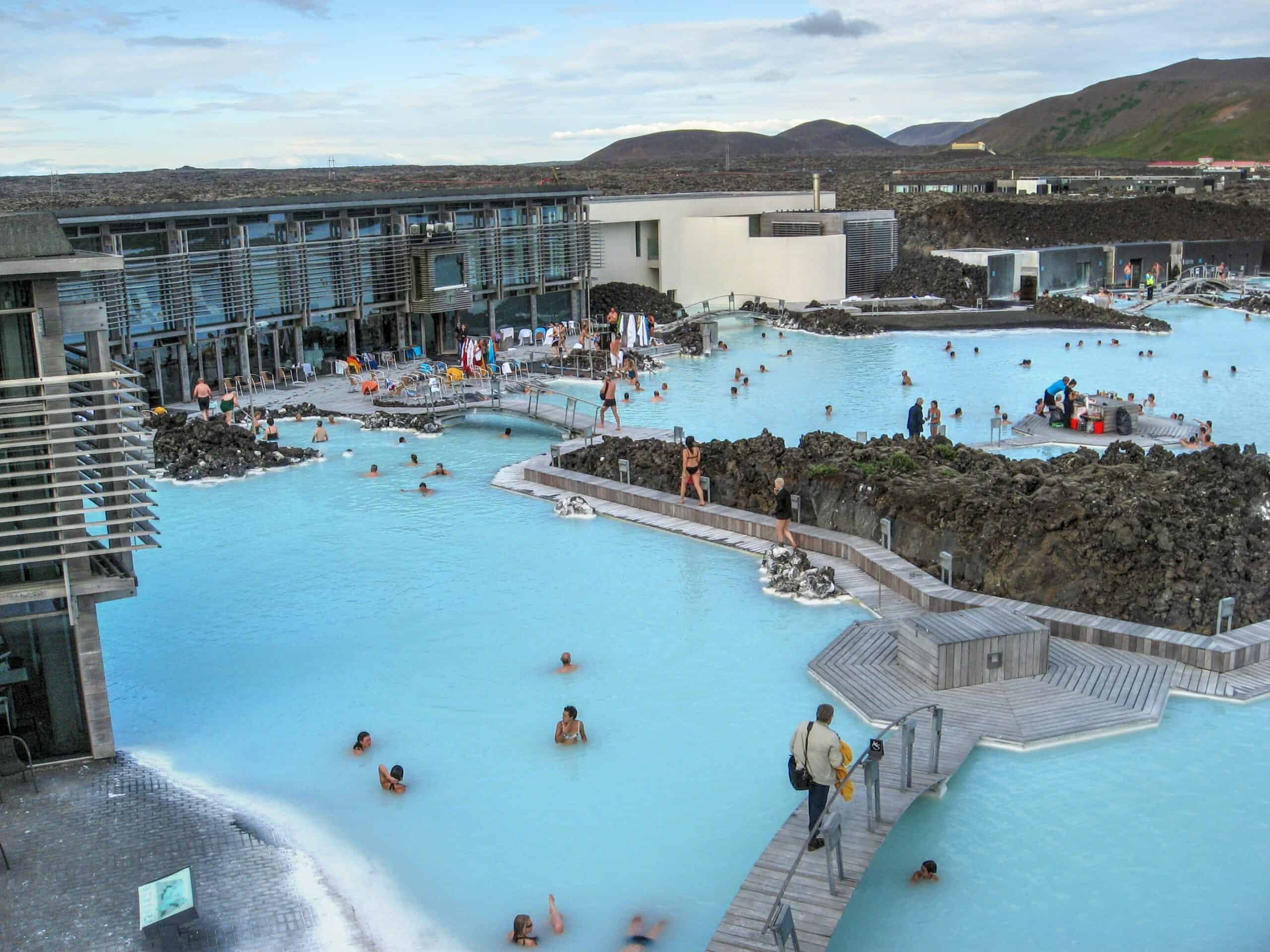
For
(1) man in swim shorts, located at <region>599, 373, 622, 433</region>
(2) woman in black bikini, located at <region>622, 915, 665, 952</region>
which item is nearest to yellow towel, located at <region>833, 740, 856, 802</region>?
(2) woman in black bikini, located at <region>622, 915, 665, 952</region>

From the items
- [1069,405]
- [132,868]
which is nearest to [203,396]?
[1069,405]

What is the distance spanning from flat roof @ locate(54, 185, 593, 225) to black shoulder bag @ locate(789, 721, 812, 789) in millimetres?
19024

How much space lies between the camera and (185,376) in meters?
26.5

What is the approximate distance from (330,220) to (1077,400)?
59.7 ft

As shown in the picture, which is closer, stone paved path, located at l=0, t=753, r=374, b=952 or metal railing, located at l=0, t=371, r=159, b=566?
stone paved path, located at l=0, t=753, r=374, b=952

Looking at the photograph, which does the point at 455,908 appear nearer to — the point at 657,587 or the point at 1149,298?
the point at 657,587

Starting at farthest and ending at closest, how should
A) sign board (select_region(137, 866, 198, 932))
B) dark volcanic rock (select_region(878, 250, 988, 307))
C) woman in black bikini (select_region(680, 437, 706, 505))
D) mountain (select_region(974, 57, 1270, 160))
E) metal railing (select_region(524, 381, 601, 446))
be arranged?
mountain (select_region(974, 57, 1270, 160)) < dark volcanic rock (select_region(878, 250, 988, 307)) < metal railing (select_region(524, 381, 601, 446)) < woman in black bikini (select_region(680, 437, 706, 505)) < sign board (select_region(137, 866, 198, 932))

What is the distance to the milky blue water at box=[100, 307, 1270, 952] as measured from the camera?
8141mm

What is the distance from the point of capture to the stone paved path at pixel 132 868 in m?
7.66

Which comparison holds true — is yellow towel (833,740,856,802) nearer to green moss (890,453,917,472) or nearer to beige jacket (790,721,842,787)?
beige jacket (790,721,842,787)

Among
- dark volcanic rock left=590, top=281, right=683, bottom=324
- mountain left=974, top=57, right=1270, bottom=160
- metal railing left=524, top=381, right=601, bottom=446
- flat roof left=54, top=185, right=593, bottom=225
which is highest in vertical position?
mountain left=974, top=57, right=1270, bottom=160

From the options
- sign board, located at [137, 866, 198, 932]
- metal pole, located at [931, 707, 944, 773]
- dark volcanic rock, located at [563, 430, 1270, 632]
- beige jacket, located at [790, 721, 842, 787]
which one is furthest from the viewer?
dark volcanic rock, located at [563, 430, 1270, 632]

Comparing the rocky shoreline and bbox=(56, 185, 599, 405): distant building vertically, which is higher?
bbox=(56, 185, 599, 405): distant building

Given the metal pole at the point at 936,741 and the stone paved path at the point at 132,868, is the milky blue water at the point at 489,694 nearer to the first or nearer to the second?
the stone paved path at the point at 132,868
